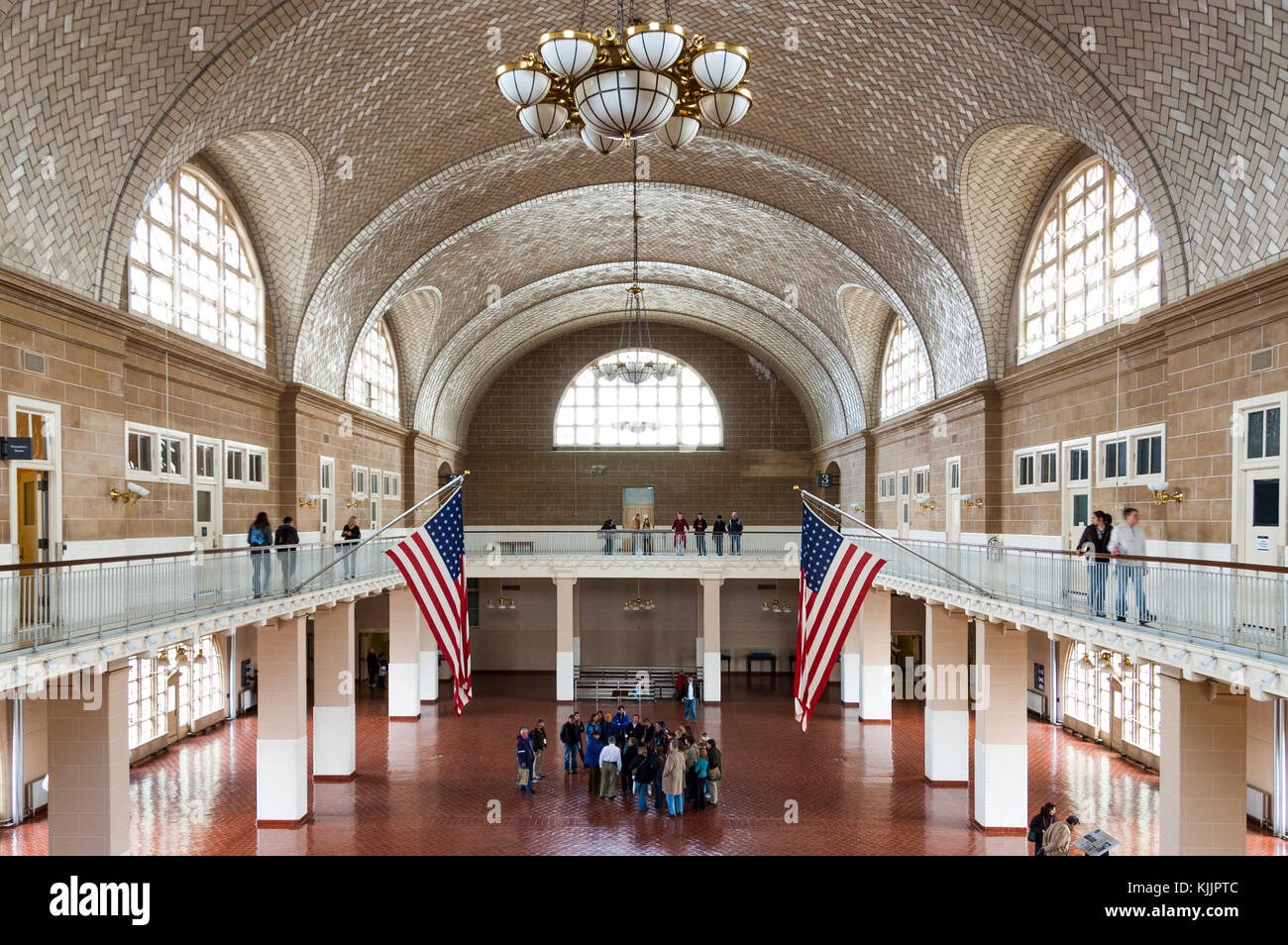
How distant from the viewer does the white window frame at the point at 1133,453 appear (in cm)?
1400

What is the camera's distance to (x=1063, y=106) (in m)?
14.0

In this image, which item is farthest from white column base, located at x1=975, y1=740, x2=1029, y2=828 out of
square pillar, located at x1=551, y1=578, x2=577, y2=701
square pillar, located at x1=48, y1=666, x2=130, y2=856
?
square pillar, located at x1=551, y1=578, x2=577, y2=701

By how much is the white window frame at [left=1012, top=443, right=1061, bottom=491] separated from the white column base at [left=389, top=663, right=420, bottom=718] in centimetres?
1651

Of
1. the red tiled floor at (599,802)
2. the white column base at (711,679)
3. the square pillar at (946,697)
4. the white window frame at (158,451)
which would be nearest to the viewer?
the white window frame at (158,451)

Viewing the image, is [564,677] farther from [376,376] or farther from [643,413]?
[643,413]

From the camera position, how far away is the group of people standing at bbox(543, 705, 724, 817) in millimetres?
16891

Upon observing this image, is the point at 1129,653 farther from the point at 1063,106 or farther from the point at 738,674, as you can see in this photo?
the point at 738,674

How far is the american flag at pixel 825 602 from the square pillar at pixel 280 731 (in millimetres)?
9251

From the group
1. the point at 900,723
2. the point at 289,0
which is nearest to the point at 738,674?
the point at 900,723

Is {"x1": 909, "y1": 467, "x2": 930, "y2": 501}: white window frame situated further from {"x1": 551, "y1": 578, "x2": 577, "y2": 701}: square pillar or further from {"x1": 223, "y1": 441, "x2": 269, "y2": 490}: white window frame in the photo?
{"x1": 223, "y1": 441, "x2": 269, "y2": 490}: white window frame

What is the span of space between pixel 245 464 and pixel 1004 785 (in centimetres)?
1581

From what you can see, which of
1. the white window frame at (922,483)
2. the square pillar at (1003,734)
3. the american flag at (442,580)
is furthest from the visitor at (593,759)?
the white window frame at (922,483)

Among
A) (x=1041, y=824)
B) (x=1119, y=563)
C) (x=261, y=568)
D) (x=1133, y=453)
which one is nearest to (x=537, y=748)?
(x=261, y=568)

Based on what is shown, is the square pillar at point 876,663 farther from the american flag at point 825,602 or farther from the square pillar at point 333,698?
the american flag at point 825,602
